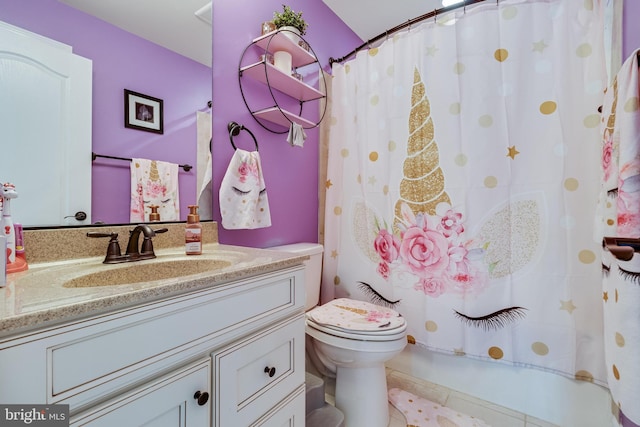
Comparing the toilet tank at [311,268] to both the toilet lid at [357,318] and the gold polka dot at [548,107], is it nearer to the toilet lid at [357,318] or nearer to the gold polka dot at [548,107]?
the toilet lid at [357,318]

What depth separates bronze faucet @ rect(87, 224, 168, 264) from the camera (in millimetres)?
891

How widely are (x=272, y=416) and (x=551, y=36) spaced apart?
1871 millimetres

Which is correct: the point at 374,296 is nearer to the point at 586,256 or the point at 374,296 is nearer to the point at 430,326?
the point at 430,326

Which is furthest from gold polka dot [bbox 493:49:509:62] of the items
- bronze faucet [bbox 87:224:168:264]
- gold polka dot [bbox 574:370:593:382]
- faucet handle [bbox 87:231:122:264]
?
faucet handle [bbox 87:231:122:264]

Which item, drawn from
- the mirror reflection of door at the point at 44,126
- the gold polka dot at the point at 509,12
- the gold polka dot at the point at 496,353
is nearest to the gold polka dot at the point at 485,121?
the gold polka dot at the point at 509,12

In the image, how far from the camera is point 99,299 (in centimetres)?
51

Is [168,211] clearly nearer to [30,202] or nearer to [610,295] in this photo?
[30,202]

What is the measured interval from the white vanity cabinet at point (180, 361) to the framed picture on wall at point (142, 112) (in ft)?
2.37

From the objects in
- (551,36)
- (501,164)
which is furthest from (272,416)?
(551,36)

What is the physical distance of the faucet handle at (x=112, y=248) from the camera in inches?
34.8

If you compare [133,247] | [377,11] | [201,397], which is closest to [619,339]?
[201,397]

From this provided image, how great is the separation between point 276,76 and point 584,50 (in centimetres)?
137

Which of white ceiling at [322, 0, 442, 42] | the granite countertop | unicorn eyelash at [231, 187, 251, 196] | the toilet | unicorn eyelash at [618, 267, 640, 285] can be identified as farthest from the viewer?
white ceiling at [322, 0, 442, 42]

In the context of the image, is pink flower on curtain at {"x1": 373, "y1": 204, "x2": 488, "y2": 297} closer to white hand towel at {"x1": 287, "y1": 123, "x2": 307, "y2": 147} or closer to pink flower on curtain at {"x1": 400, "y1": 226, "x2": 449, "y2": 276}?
pink flower on curtain at {"x1": 400, "y1": 226, "x2": 449, "y2": 276}
